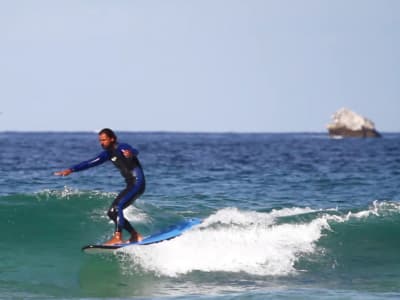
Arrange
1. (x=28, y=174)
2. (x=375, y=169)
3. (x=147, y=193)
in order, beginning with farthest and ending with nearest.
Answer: (x=375, y=169) → (x=28, y=174) → (x=147, y=193)

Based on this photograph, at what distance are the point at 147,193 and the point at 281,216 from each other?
6505 mm

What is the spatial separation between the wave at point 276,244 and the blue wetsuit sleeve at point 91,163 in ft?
7.44

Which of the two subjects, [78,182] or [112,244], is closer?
[112,244]

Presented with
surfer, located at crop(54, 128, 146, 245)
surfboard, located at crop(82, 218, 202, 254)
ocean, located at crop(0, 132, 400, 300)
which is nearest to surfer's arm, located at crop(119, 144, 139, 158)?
surfer, located at crop(54, 128, 146, 245)

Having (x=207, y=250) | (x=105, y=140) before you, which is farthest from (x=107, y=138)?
(x=207, y=250)

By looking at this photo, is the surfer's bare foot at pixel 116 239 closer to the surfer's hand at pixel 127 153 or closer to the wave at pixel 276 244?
the wave at pixel 276 244

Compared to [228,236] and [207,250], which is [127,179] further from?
[228,236]

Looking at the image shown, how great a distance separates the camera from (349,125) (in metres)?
146

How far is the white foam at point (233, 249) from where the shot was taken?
527 inches

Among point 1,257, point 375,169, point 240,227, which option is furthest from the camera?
point 375,169

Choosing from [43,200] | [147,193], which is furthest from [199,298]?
[147,193]

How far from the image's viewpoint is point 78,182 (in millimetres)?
26750

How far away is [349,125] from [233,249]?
442 feet

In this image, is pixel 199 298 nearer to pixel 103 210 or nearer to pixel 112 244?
pixel 112 244
